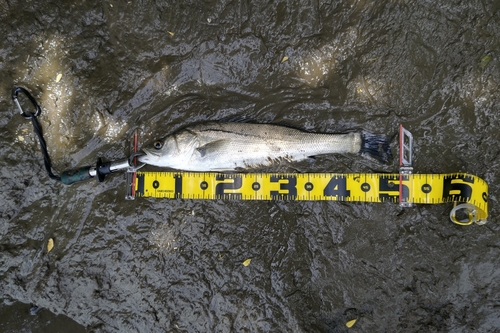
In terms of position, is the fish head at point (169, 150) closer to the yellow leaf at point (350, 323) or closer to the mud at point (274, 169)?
the mud at point (274, 169)

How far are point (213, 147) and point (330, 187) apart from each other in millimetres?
1604

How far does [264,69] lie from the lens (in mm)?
4641

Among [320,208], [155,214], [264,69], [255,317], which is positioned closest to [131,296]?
[155,214]

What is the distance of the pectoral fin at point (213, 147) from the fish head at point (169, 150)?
125 mm

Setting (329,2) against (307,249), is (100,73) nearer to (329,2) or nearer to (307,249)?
(329,2)

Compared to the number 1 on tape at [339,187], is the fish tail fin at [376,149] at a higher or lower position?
higher

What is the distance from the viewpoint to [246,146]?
4.41m

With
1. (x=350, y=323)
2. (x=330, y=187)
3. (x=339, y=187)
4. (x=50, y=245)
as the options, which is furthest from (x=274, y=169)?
(x=50, y=245)

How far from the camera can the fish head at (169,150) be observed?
4.39 meters

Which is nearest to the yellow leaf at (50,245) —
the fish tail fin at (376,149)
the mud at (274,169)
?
the mud at (274,169)

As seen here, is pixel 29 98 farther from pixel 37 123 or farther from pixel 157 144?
pixel 157 144

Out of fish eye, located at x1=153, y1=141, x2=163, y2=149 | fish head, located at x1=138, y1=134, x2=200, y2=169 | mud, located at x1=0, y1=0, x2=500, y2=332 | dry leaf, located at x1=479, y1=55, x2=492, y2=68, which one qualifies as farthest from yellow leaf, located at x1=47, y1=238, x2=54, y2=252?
dry leaf, located at x1=479, y1=55, x2=492, y2=68

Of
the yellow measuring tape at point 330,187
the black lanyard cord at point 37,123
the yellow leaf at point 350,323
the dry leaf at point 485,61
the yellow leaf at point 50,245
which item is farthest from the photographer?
the yellow leaf at point 50,245

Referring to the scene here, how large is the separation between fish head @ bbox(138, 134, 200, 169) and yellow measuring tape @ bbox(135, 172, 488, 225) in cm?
23
